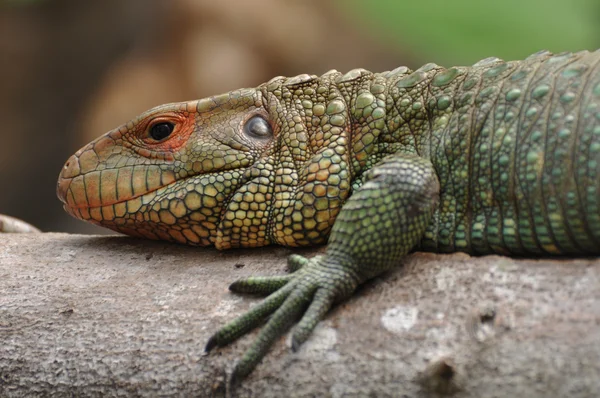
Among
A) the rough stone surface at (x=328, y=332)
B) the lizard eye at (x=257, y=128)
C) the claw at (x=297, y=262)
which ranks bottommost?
the rough stone surface at (x=328, y=332)

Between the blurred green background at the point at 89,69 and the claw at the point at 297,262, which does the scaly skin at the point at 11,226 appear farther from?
the blurred green background at the point at 89,69

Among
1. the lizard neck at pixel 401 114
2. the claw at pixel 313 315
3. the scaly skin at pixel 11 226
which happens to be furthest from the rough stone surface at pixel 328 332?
the scaly skin at pixel 11 226

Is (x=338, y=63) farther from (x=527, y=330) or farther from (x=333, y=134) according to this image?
(x=527, y=330)

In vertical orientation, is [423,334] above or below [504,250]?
below

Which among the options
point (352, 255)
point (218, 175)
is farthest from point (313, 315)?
point (218, 175)

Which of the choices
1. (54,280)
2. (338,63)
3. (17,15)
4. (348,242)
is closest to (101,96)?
(17,15)

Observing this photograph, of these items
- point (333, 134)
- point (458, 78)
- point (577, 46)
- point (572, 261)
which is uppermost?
point (577, 46)

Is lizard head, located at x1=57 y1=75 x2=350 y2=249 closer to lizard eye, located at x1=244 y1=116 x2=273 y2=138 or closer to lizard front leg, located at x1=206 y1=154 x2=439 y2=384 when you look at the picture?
lizard eye, located at x1=244 y1=116 x2=273 y2=138
